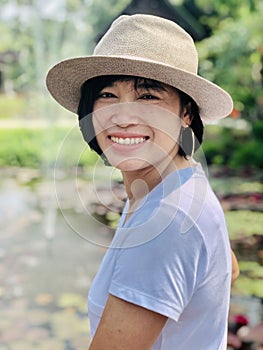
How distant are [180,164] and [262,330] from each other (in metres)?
2.04

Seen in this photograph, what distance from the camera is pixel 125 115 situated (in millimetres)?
1094

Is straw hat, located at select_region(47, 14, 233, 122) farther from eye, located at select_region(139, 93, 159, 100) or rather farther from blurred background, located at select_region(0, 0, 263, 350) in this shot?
blurred background, located at select_region(0, 0, 263, 350)

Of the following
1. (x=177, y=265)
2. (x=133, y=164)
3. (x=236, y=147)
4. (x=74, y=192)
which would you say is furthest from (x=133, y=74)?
(x=236, y=147)

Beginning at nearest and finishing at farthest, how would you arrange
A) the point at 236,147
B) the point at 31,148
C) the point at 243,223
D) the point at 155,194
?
the point at 155,194 < the point at 243,223 < the point at 31,148 < the point at 236,147

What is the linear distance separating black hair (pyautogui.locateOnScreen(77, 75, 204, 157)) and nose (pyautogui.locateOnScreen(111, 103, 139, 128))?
0.04 m

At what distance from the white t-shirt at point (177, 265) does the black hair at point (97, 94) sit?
15cm

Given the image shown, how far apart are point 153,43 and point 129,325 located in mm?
541

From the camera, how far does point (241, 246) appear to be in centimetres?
467

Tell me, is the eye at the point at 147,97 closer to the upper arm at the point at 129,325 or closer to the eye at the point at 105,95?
the eye at the point at 105,95

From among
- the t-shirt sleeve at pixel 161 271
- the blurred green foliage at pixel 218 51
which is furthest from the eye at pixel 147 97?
the blurred green foliage at pixel 218 51

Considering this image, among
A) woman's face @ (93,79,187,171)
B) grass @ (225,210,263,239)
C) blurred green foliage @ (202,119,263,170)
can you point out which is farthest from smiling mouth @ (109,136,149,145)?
blurred green foliage @ (202,119,263,170)

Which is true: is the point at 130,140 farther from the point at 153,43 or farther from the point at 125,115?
the point at 153,43

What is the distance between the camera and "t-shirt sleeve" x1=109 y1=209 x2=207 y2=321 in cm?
90

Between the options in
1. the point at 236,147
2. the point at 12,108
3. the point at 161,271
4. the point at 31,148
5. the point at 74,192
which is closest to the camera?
the point at 161,271
